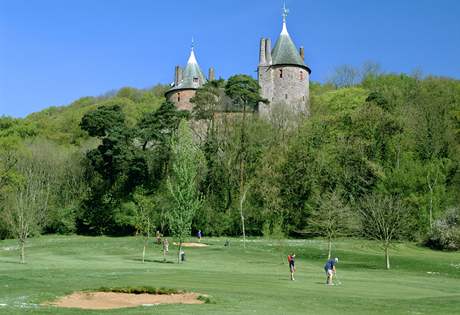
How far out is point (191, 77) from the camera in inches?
3329

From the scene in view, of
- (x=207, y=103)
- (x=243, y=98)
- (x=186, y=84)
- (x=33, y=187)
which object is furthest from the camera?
(x=186, y=84)

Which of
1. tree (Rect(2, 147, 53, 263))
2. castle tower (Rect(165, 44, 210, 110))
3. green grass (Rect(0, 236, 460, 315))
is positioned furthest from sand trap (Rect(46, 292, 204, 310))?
castle tower (Rect(165, 44, 210, 110))

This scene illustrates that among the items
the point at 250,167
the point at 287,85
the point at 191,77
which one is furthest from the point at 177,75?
the point at 250,167

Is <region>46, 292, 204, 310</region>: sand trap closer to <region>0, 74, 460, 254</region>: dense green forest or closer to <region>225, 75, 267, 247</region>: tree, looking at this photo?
<region>0, 74, 460, 254</region>: dense green forest

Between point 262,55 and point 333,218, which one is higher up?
point 262,55

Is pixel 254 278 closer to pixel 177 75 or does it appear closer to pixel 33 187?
pixel 33 187

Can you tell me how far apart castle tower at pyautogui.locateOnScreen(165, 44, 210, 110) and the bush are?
38.1 metres

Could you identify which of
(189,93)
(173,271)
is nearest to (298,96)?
(189,93)

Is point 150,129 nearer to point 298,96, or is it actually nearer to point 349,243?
point 298,96

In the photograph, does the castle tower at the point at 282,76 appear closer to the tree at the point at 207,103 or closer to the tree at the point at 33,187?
the tree at the point at 207,103

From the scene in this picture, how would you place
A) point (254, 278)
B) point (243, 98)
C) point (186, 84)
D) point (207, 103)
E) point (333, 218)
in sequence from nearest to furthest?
point (254, 278), point (333, 218), point (207, 103), point (243, 98), point (186, 84)

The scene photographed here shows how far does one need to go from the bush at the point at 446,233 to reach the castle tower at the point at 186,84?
125 feet

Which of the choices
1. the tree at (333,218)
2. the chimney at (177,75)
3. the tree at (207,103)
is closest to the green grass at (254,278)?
the tree at (333,218)

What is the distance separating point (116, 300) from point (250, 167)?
45.0 metres
